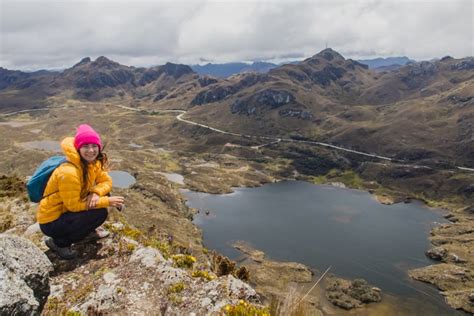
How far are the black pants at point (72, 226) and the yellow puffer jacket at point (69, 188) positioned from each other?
21 cm

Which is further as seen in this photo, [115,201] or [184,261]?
[184,261]

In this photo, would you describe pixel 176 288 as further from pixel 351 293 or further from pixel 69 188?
pixel 351 293

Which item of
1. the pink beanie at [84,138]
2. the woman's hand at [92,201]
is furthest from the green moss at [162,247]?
the pink beanie at [84,138]

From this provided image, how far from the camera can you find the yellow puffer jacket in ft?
38.2

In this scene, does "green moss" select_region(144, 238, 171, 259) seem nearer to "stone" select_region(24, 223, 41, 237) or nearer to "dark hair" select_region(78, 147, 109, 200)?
"dark hair" select_region(78, 147, 109, 200)

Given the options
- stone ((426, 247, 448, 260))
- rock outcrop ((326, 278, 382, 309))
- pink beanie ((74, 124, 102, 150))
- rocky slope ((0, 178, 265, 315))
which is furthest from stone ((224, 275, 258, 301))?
stone ((426, 247, 448, 260))

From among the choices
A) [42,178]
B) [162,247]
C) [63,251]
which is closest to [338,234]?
[162,247]

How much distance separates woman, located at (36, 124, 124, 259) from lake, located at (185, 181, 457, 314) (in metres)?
109

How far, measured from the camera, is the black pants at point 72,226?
1266cm

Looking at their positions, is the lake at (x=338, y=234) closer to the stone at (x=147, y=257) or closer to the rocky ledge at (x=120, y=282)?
the stone at (x=147, y=257)

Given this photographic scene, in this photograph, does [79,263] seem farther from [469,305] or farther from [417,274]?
[417,274]

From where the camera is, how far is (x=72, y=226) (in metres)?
12.9

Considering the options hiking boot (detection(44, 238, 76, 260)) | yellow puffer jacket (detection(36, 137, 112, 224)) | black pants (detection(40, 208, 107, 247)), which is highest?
yellow puffer jacket (detection(36, 137, 112, 224))

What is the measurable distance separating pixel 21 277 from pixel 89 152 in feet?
14.9
